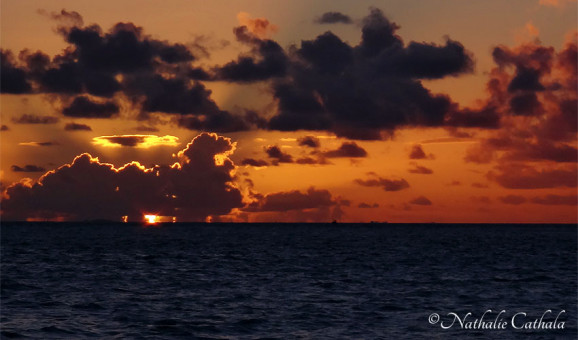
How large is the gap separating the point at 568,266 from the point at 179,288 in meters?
55.0

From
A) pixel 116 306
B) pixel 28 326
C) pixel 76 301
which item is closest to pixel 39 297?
pixel 76 301

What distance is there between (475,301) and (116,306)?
25643mm

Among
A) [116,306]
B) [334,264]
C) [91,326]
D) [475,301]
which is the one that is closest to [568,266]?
[334,264]

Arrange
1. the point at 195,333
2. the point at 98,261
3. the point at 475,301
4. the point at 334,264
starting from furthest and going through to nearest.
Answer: the point at 98,261, the point at 334,264, the point at 475,301, the point at 195,333

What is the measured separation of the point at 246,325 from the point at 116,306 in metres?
12.4

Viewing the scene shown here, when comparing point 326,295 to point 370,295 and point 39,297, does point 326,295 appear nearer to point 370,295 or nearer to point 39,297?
point 370,295

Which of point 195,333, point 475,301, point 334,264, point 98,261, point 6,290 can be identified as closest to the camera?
point 195,333

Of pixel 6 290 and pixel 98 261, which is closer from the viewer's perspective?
pixel 6 290

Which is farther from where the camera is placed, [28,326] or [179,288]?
[179,288]

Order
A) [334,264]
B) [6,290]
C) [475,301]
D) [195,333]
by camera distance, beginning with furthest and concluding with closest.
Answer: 1. [334,264]
2. [6,290]
3. [475,301]
4. [195,333]

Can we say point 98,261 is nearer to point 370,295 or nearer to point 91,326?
point 370,295

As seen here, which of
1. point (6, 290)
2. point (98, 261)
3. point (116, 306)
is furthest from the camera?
point (98, 261)

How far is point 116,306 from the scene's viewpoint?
54.5 meters

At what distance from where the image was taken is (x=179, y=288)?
67.6 metres
